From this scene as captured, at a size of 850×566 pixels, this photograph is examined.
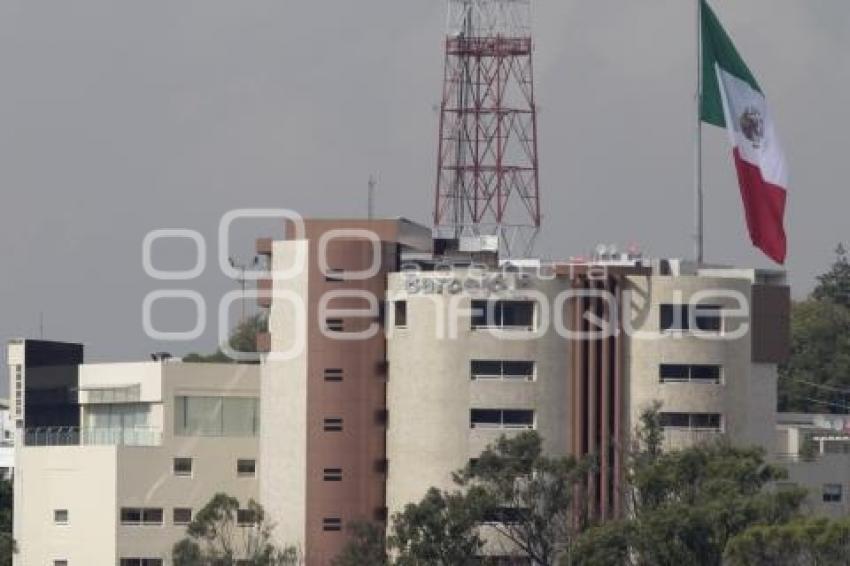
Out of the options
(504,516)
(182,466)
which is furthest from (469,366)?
(182,466)

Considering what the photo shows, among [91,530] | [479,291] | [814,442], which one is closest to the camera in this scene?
[479,291]

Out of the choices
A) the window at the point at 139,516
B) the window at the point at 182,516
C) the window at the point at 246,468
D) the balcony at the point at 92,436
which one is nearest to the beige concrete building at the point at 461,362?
the window at the point at 139,516

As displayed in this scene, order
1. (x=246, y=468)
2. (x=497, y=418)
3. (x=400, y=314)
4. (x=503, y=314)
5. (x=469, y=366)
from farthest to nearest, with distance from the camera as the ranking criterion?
(x=246, y=468) → (x=400, y=314) → (x=503, y=314) → (x=469, y=366) → (x=497, y=418)

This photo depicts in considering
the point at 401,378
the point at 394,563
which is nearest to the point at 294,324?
the point at 401,378

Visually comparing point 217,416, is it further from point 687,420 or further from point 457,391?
point 687,420

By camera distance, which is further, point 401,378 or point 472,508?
point 401,378

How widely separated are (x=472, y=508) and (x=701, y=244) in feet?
46.2

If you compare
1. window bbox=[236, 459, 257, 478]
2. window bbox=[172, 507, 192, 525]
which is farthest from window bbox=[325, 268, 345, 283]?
window bbox=[172, 507, 192, 525]

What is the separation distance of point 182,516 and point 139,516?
4.95 feet

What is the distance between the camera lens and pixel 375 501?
100312 mm

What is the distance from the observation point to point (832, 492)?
353ft

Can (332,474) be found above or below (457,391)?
below

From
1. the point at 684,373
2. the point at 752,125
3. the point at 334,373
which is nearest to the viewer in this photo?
the point at 752,125

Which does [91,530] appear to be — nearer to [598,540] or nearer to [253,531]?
[253,531]
